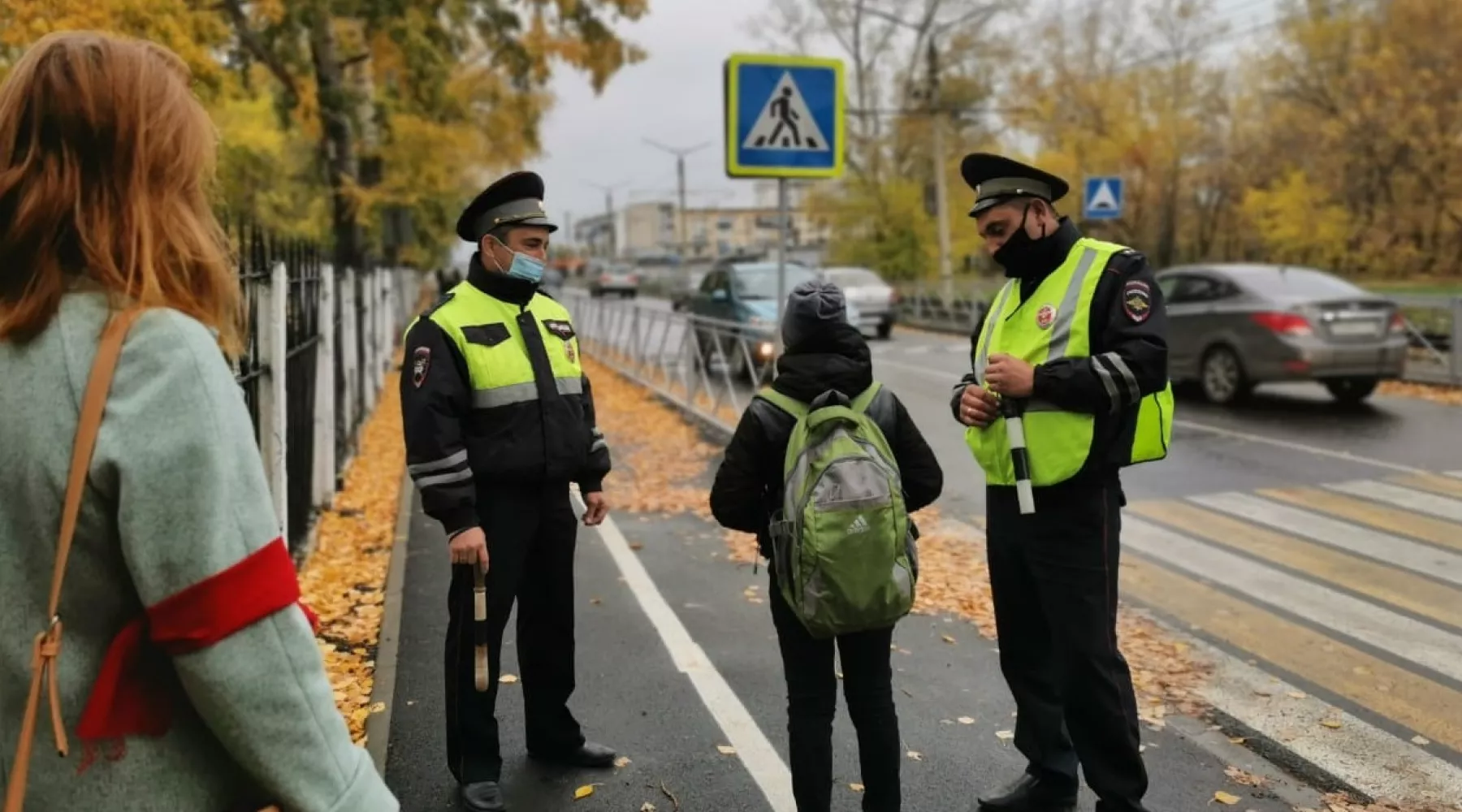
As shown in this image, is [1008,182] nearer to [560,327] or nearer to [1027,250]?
[1027,250]

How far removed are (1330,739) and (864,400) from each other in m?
2.37

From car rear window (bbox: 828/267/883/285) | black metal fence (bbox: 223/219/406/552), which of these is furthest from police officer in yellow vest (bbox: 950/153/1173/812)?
car rear window (bbox: 828/267/883/285)

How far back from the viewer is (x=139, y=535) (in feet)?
4.22

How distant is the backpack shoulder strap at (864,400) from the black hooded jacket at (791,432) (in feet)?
0.04

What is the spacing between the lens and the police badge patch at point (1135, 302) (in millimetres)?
3172

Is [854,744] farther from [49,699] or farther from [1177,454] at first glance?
[1177,454]

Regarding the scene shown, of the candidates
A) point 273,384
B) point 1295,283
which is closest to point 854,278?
point 1295,283

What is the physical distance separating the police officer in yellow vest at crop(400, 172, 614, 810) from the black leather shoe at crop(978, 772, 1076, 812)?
1503 mm

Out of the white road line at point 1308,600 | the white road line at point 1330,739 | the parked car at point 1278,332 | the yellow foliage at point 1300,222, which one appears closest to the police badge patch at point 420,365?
the white road line at point 1330,739

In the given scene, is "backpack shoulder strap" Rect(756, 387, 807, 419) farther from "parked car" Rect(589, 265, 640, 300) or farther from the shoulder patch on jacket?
"parked car" Rect(589, 265, 640, 300)

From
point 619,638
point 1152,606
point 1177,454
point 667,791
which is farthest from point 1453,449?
point 667,791

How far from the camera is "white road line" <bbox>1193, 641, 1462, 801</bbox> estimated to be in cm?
371

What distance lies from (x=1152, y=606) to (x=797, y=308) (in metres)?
3.53

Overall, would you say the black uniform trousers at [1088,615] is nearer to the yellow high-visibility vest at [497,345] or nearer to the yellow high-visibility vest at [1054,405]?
the yellow high-visibility vest at [1054,405]
